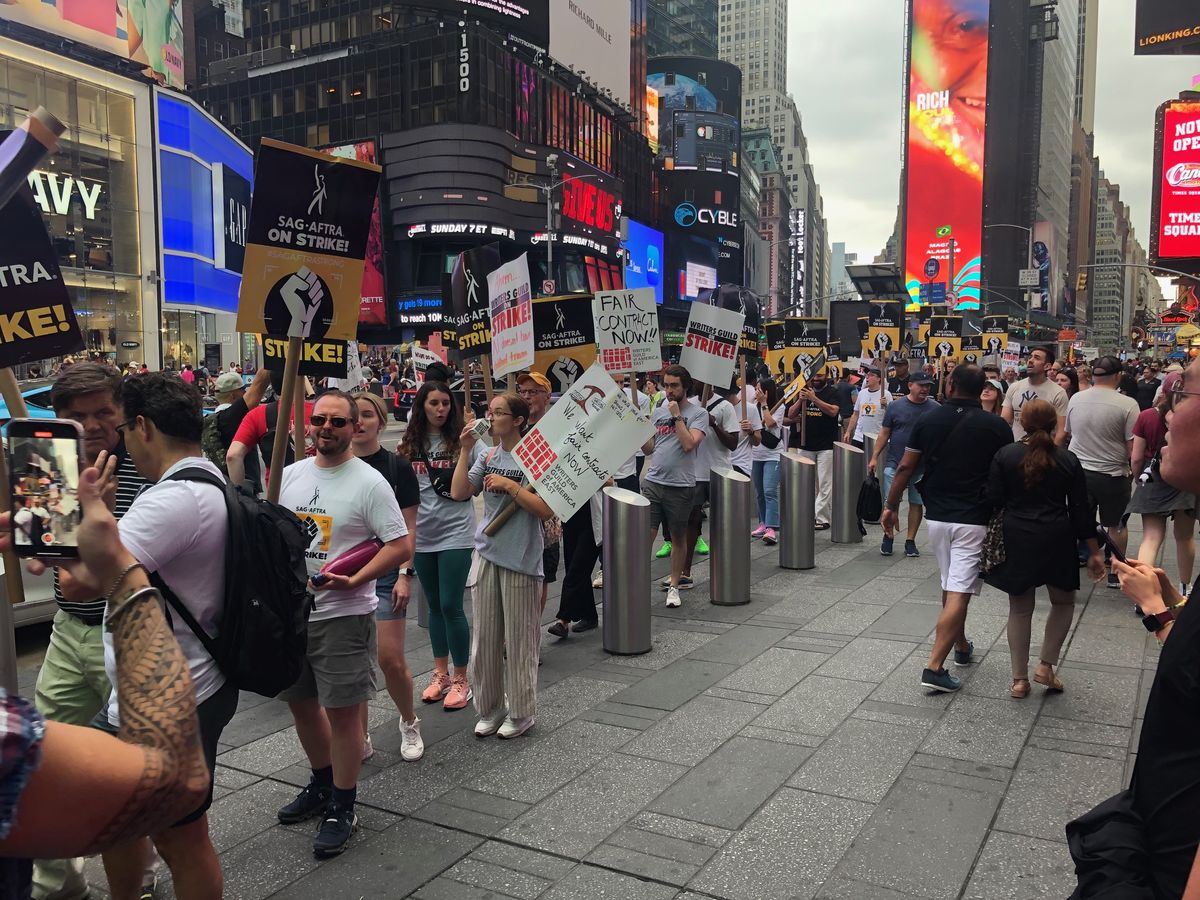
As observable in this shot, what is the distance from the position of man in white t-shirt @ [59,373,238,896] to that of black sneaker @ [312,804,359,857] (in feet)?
2.44

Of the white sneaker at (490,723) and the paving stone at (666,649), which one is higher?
the white sneaker at (490,723)

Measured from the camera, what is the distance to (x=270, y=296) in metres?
4.39

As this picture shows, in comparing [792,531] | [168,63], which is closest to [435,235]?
[168,63]

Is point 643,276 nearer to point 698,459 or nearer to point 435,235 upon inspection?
point 435,235

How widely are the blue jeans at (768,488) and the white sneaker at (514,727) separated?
608 cm

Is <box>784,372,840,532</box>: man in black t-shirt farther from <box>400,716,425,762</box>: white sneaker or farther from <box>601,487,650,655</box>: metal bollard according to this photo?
<box>400,716,425,762</box>: white sneaker

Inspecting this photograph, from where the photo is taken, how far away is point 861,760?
471 centimetres

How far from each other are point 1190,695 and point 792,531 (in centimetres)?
784

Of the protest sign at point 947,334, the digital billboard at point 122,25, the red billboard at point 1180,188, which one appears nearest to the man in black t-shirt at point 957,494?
the protest sign at point 947,334

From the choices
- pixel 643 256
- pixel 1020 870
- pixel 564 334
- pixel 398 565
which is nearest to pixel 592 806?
pixel 398 565

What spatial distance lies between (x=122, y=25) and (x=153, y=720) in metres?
44.8

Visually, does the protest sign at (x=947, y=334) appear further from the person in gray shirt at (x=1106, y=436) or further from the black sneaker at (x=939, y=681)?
the black sneaker at (x=939, y=681)

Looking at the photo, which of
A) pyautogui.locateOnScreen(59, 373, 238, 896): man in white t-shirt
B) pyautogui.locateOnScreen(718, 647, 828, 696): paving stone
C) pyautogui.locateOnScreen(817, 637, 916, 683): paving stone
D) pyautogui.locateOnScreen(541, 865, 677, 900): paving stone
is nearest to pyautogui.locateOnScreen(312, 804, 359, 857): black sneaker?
pyautogui.locateOnScreen(59, 373, 238, 896): man in white t-shirt

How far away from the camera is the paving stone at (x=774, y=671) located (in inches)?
230
